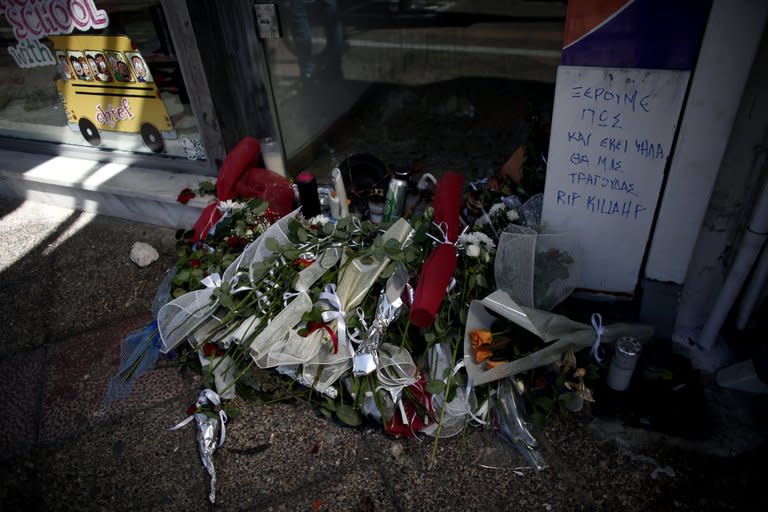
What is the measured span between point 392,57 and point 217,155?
3101 millimetres

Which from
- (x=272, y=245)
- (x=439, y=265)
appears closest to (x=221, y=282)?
(x=272, y=245)

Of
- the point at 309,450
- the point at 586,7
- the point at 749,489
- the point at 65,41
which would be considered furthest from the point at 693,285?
the point at 65,41

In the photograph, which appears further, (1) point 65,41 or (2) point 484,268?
(1) point 65,41

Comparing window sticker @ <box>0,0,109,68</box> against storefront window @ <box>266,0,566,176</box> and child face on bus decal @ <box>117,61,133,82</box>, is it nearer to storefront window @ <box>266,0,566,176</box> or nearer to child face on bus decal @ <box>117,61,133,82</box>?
child face on bus decal @ <box>117,61,133,82</box>

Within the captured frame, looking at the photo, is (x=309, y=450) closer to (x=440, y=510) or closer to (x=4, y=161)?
(x=440, y=510)

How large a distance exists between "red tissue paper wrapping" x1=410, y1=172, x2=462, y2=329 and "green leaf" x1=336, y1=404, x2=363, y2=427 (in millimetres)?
558

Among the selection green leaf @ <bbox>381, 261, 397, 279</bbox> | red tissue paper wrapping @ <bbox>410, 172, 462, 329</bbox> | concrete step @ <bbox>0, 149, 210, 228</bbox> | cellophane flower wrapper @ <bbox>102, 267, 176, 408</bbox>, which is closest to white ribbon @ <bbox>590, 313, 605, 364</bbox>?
red tissue paper wrapping @ <bbox>410, 172, 462, 329</bbox>

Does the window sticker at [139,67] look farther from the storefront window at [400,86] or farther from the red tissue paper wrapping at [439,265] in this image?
the red tissue paper wrapping at [439,265]

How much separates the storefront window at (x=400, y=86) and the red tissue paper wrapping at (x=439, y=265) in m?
0.89

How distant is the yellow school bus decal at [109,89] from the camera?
3.99 metres

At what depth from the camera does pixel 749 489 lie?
2178 millimetres

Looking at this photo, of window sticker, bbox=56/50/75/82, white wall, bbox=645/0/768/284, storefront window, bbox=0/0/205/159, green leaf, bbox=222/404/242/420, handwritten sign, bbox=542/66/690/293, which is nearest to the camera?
white wall, bbox=645/0/768/284

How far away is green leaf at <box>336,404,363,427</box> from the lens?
8.27ft

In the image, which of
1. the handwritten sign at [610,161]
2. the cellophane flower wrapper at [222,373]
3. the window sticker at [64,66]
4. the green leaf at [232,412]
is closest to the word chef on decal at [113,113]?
the window sticker at [64,66]
